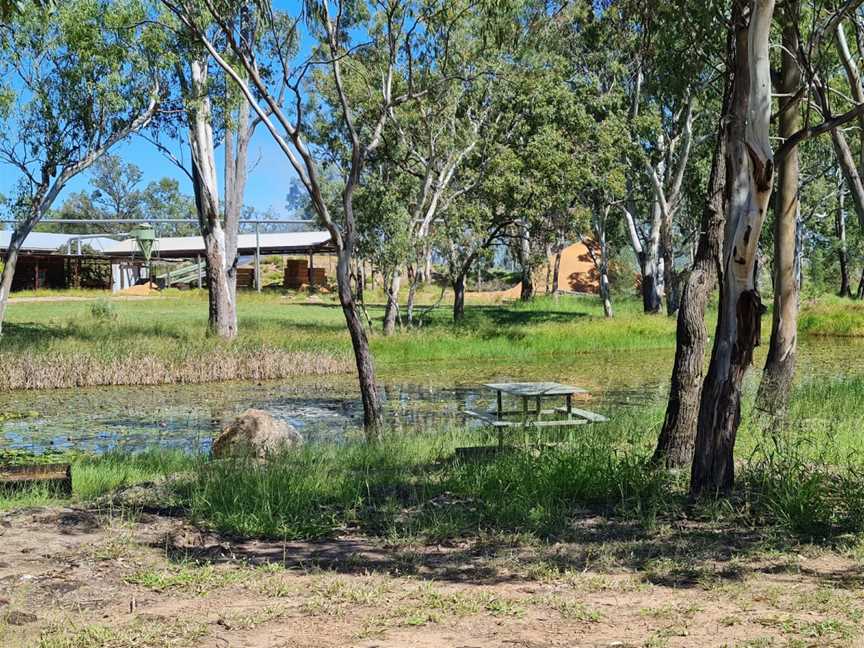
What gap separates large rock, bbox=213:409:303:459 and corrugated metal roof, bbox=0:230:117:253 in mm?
44737

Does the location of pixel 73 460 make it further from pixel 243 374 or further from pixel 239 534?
pixel 243 374

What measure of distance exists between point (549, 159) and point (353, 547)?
89.7ft

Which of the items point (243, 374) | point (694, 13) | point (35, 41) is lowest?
point (243, 374)

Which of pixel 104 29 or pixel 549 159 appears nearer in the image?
pixel 104 29

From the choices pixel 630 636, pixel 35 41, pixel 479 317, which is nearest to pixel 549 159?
pixel 479 317

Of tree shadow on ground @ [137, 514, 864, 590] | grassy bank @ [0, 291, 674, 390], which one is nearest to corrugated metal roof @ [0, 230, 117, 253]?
grassy bank @ [0, 291, 674, 390]

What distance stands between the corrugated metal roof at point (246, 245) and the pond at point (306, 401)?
30.2 metres

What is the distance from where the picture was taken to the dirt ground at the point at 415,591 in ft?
15.7

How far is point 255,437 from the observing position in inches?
442

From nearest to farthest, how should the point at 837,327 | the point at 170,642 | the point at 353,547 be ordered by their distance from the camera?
1. the point at 170,642
2. the point at 353,547
3. the point at 837,327

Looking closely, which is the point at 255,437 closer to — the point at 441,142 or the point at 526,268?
the point at 441,142

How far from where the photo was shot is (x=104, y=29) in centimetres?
2248

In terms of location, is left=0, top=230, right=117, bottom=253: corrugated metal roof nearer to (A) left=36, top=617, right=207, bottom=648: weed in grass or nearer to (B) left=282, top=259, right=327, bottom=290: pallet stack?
(B) left=282, top=259, right=327, bottom=290: pallet stack

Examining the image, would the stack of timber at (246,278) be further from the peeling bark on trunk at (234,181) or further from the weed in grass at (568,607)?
the weed in grass at (568,607)
